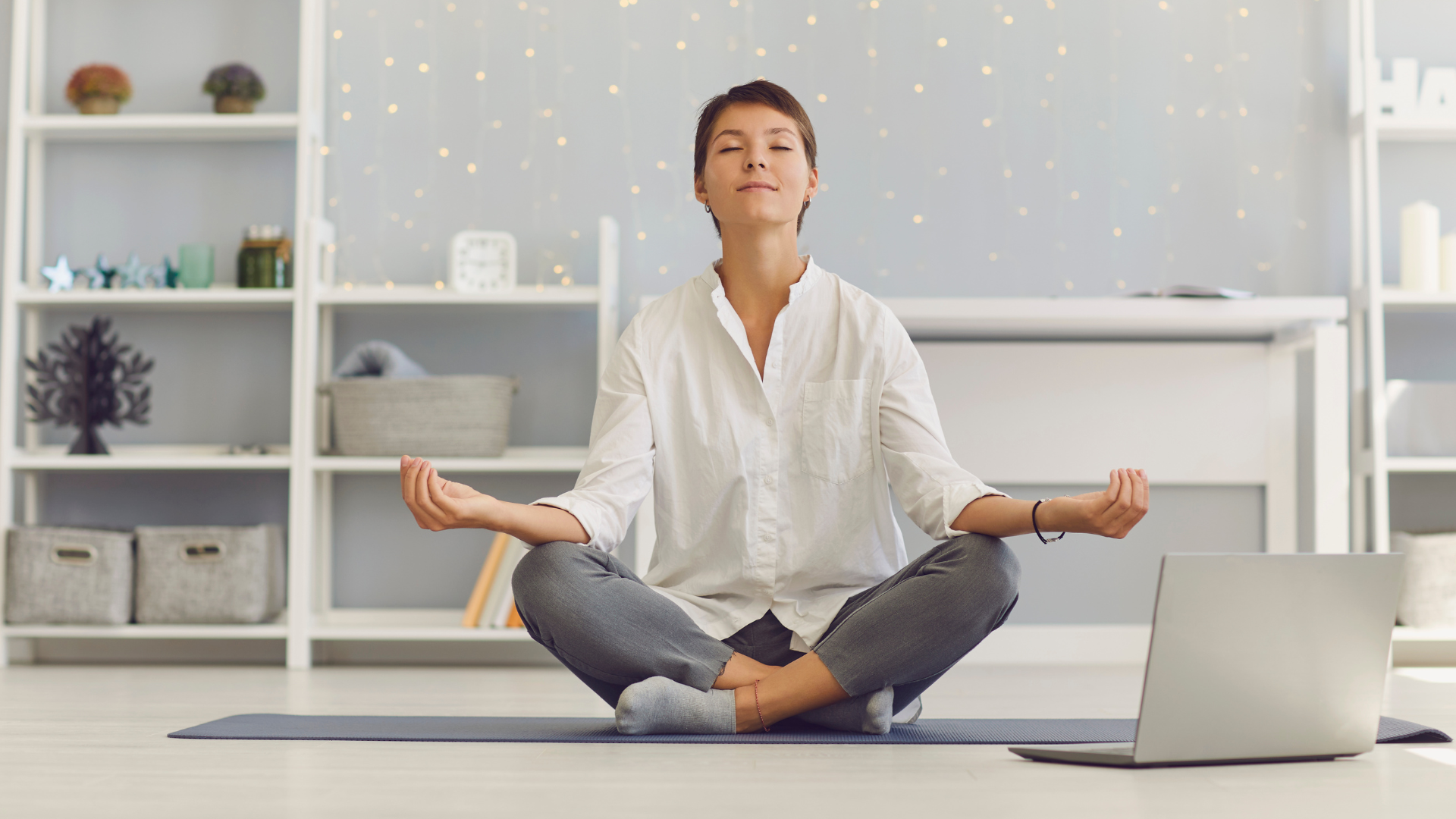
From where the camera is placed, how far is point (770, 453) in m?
1.51

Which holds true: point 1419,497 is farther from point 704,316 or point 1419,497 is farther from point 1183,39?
point 704,316

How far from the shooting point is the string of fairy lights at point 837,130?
2594 mm

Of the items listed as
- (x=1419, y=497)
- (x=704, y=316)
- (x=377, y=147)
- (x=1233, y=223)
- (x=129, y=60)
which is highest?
(x=129, y=60)

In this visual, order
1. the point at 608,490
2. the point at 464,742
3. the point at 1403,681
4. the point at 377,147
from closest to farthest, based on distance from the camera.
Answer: the point at 464,742 < the point at 608,490 < the point at 1403,681 < the point at 377,147

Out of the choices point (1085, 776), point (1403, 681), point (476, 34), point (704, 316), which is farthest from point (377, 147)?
point (1403, 681)

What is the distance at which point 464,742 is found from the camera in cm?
133

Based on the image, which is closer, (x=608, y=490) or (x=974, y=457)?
(x=608, y=490)

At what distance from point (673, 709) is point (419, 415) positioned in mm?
1218

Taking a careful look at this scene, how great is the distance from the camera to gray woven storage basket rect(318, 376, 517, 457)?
2.35 m

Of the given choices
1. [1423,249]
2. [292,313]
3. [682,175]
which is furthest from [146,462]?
[1423,249]

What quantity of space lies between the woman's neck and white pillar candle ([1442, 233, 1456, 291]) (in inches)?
62.8

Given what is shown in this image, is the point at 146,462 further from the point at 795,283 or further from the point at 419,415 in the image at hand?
the point at 795,283

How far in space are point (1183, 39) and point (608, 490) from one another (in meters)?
1.88

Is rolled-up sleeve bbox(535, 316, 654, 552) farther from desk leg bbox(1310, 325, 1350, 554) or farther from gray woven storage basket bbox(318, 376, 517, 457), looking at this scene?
desk leg bbox(1310, 325, 1350, 554)
